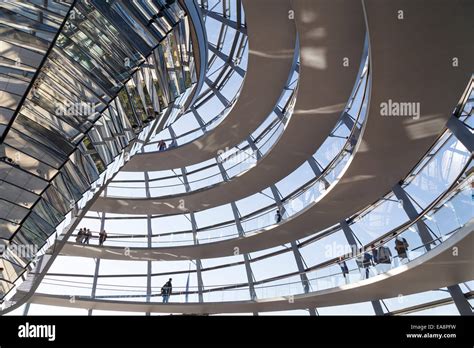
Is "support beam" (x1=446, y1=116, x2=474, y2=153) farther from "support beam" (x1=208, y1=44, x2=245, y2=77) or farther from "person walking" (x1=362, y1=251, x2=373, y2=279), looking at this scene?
"support beam" (x1=208, y1=44, x2=245, y2=77)

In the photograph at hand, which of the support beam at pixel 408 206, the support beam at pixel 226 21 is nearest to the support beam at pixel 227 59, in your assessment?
the support beam at pixel 226 21

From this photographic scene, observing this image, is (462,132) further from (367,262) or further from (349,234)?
(349,234)

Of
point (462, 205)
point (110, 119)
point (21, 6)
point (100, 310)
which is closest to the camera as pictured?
point (21, 6)

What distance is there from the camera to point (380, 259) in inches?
568

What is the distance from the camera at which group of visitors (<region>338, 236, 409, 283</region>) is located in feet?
44.5

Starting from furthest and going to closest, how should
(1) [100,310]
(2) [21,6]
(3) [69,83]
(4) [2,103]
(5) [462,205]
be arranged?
(1) [100,310], (5) [462,205], (3) [69,83], (4) [2,103], (2) [21,6]

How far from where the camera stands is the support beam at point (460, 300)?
43.9 ft

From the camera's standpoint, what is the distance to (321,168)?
20922mm

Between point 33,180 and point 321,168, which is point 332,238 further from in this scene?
point 33,180

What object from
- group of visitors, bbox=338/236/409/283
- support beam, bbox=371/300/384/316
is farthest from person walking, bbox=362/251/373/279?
support beam, bbox=371/300/384/316

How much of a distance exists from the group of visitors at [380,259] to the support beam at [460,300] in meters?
2.24

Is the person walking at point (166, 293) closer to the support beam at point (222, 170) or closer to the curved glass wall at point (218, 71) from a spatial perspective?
the support beam at point (222, 170)

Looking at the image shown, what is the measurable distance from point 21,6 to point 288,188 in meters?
18.5
